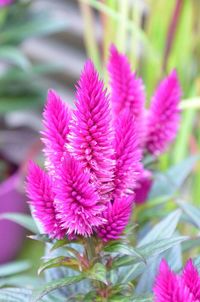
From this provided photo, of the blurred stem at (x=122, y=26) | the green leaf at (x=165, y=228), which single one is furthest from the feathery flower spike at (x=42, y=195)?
the blurred stem at (x=122, y=26)

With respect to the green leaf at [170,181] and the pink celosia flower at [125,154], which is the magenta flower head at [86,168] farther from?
the green leaf at [170,181]

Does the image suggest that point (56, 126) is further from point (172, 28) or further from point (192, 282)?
point (172, 28)

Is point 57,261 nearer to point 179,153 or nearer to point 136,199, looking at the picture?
point 136,199

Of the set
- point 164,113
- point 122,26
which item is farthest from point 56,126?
point 122,26

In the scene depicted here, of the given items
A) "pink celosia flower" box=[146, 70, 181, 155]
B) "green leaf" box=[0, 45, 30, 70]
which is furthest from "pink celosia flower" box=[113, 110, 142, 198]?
"green leaf" box=[0, 45, 30, 70]

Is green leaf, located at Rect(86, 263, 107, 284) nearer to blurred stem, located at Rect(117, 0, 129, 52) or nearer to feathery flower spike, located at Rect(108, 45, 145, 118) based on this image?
feathery flower spike, located at Rect(108, 45, 145, 118)

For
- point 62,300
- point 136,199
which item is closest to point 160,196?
point 136,199
